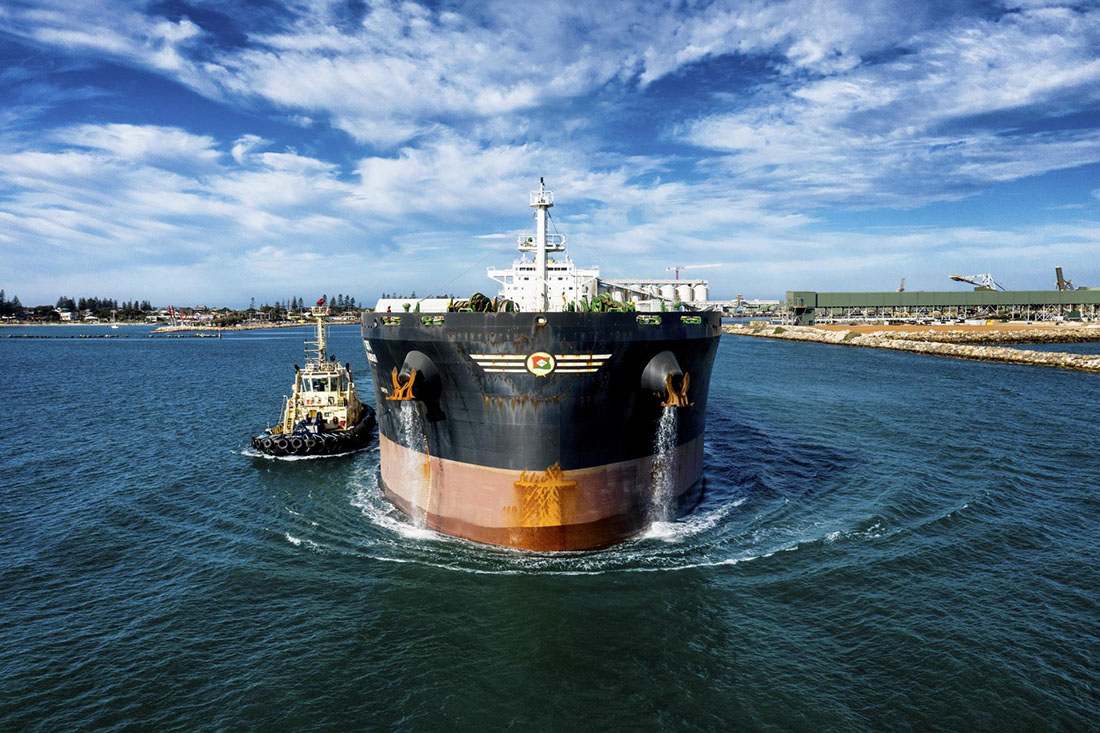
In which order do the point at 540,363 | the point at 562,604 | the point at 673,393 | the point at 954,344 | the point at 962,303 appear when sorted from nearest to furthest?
the point at 562,604, the point at 540,363, the point at 673,393, the point at 954,344, the point at 962,303

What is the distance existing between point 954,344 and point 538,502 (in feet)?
279

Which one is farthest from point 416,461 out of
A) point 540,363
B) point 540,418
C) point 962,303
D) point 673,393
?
point 962,303

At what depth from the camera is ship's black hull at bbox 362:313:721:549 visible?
51.8ft

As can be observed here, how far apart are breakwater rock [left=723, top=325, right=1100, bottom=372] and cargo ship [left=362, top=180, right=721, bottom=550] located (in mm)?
62886

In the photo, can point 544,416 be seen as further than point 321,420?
No

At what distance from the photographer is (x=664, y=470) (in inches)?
744

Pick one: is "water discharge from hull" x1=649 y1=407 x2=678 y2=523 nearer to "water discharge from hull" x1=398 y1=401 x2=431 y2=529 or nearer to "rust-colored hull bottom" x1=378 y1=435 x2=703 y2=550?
"rust-colored hull bottom" x1=378 y1=435 x2=703 y2=550

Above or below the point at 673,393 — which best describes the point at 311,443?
below

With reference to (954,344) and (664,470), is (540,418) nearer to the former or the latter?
(664,470)

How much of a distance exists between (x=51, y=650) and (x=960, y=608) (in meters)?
20.8

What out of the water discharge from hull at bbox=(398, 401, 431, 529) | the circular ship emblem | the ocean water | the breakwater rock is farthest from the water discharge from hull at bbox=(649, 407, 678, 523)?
the breakwater rock

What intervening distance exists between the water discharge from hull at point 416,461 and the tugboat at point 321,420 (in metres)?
10.9

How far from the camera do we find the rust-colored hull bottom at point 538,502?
1648 centimetres

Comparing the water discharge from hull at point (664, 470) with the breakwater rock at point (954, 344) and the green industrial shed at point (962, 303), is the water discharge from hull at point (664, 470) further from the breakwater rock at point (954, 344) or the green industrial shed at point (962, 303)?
the green industrial shed at point (962, 303)
